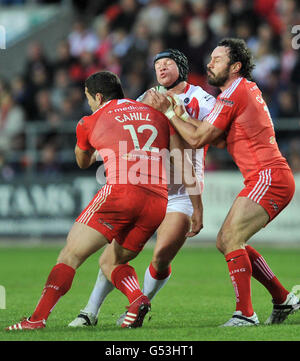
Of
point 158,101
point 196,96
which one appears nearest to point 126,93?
point 196,96

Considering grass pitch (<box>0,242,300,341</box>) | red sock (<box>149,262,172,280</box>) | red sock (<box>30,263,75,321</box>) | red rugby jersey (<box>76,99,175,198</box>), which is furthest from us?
red sock (<box>149,262,172,280</box>)

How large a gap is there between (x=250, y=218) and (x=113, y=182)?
3.96 feet

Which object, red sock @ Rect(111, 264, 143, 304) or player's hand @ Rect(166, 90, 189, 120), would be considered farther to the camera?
player's hand @ Rect(166, 90, 189, 120)

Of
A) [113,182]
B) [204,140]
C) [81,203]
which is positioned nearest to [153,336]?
[113,182]

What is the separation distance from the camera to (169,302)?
9.09 metres

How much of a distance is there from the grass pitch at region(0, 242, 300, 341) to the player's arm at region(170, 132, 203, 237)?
0.92 metres

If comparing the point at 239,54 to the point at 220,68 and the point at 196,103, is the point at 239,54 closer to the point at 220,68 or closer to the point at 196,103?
the point at 220,68

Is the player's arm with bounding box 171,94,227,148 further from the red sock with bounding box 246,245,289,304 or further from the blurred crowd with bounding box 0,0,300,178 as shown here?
the blurred crowd with bounding box 0,0,300,178

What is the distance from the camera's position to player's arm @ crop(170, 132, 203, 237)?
7145mm

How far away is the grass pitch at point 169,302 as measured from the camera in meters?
6.42

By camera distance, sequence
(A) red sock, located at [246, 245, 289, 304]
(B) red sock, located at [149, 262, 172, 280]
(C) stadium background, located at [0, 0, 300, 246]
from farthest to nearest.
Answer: (C) stadium background, located at [0, 0, 300, 246] < (B) red sock, located at [149, 262, 172, 280] < (A) red sock, located at [246, 245, 289, 304]

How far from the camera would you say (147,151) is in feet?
22.6

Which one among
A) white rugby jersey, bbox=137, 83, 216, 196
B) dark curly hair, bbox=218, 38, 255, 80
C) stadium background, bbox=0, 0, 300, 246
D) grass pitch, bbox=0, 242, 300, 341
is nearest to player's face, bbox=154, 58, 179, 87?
white rugby jersey, bbox=137, 83, 216, 196
